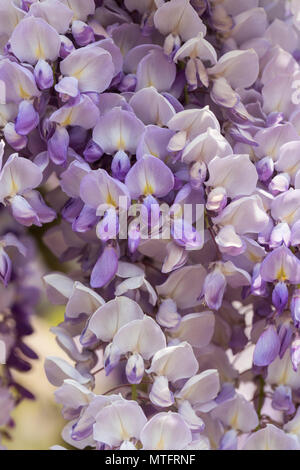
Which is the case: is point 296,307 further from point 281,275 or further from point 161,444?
point 161,444

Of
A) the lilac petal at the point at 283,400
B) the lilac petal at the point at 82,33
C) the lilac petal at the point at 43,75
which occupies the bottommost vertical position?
the lilac petal at the point at 283,400

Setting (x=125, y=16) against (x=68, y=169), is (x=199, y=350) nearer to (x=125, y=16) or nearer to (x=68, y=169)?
(x=68, y=169)

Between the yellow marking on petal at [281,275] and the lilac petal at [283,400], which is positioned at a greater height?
the yellow marking on petal at [281,275]

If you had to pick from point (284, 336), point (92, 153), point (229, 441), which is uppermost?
point (92, 153)

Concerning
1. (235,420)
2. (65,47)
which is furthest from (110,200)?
(235,420)

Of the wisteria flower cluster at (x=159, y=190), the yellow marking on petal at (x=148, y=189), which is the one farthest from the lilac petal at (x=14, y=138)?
the yellow marking on petal at (x=148, y=189)

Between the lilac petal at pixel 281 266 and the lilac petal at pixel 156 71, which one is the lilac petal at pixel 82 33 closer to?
the lilac petal at pixel 156 71
